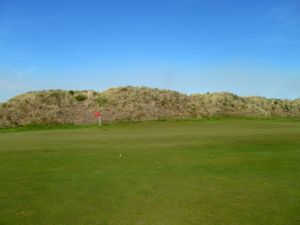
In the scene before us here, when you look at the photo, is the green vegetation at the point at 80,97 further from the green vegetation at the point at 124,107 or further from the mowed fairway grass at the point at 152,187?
the mowed fairway grass at the point at 152,187

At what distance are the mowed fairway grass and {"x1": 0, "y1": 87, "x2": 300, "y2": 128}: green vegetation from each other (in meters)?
25.9

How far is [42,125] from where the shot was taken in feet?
127

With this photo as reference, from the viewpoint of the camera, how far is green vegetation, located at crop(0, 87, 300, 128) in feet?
135

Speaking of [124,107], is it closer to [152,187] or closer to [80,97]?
[80,97]

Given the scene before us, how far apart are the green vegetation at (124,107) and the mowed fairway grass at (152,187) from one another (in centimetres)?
2586

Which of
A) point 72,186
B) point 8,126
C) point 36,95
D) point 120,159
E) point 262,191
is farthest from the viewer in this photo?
point 36,95

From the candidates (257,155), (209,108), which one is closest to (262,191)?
(257,155)

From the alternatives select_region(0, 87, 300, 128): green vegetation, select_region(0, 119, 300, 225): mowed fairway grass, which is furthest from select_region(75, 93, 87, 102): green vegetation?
select_region(0, 119, 300, 225): mowed fairway grass

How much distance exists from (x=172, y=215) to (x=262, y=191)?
2.51 metres

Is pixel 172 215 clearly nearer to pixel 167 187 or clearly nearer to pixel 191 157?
pixel 167 187

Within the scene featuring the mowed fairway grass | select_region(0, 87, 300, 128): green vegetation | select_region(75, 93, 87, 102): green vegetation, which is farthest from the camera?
select_region(75, 93, 87, 102): green vegetation

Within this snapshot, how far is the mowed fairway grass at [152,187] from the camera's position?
6551 mm

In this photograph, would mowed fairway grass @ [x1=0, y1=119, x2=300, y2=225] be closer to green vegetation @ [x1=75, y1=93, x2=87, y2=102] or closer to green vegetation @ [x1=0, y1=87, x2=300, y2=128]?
green vegetation @ [x1=0, y1=87, x2=300, y2=128]

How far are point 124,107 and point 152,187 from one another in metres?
36.1
